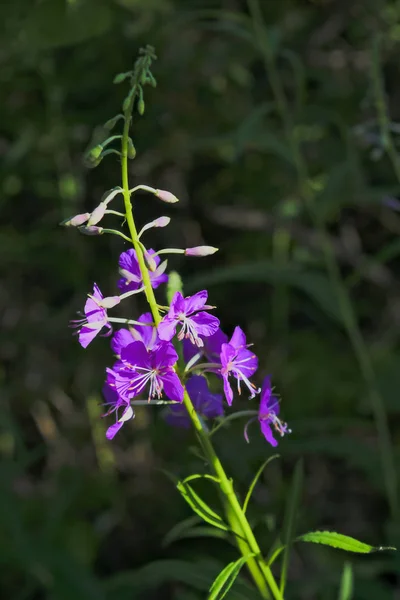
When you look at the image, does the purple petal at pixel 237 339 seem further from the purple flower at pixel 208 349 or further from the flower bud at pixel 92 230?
the flower bud at pixel 92 230

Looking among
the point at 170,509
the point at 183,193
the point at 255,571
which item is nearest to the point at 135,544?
the point at 170,509

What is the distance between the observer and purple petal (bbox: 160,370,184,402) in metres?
1.56

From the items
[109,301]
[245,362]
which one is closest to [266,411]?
[245,362]

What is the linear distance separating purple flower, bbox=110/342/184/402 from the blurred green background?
153cm

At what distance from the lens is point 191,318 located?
162 centimetres

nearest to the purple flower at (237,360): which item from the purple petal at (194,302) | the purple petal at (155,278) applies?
the purple petal at (194,302)

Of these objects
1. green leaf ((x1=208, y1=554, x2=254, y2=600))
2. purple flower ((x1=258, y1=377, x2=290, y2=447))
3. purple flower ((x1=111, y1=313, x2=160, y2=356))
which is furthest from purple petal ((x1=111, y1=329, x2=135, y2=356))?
green leaf ((x1=208, y1=554, x2=254, y2=600))

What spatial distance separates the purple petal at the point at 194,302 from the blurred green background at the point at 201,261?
1517 millimetres

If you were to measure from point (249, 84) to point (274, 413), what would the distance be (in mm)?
3028

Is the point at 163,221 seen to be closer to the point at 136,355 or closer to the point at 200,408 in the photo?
the point at 136,355

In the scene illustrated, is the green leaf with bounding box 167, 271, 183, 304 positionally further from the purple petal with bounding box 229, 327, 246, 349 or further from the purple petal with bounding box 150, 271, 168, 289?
the purple petal with bounding box 229, 327, 246, 349

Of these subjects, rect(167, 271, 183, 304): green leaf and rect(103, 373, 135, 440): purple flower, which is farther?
rect(167, 271, 183, 304): green leaf

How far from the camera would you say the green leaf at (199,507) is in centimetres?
172

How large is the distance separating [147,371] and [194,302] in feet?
0.61
